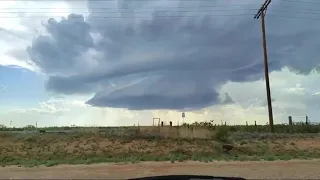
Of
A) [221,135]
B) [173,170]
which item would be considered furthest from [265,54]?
[173,170]

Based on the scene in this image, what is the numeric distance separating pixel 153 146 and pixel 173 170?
9.15 meters

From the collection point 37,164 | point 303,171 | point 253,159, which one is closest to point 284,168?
point 303,171

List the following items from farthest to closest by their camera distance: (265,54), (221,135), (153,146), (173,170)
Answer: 1. (265,54)
2. (221,135)
3. (153,146)
4. (173,170)

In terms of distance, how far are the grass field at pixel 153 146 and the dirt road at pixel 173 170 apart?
161 centimetres

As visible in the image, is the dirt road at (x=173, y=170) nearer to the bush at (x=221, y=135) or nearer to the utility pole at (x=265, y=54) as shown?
the bush at (x=221, y=135)

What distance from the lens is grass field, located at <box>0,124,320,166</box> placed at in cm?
2595

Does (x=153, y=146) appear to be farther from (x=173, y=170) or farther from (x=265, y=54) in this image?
(x=265, y=54)

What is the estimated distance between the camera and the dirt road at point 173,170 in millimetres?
19236

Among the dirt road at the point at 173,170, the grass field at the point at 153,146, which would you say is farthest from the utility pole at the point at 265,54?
the dirt road at the point at 173,170

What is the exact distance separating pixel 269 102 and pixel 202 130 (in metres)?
10.0

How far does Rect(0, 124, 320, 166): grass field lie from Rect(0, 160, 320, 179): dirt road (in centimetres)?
161

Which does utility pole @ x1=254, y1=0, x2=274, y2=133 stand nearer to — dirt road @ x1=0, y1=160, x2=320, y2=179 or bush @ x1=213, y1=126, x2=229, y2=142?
bush @ x1=213, y1=126, x2=229, y2=142

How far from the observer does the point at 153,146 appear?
29781 mm

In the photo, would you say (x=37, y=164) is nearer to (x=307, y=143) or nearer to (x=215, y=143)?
(x=215, y=143)
